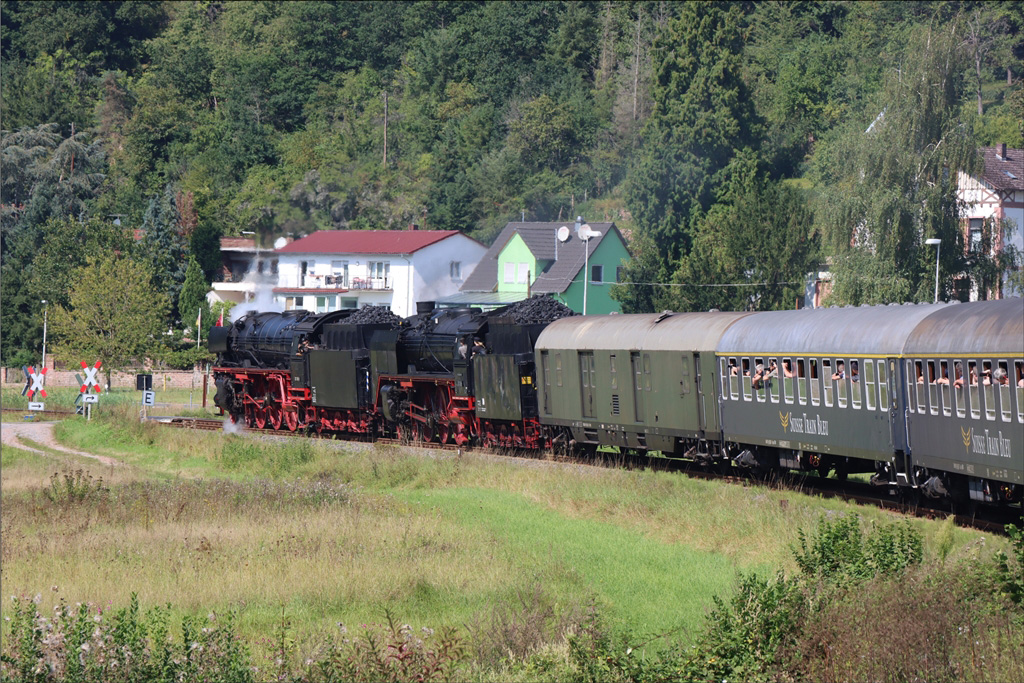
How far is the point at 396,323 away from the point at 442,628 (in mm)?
23037

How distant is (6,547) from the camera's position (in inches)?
867

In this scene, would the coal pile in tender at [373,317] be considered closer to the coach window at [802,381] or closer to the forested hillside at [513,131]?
the forested hillside at [513,131]

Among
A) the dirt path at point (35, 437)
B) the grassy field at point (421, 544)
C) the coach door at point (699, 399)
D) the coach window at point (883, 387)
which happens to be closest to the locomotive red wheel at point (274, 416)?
the dirt path at point (35, 437)

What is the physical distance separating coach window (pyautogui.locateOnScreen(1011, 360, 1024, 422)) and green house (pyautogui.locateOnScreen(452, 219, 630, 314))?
184 feet

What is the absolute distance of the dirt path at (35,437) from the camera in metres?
41.4

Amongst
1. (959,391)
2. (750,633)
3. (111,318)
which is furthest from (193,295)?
(750,633)

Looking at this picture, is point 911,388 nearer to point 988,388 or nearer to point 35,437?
point 988,388

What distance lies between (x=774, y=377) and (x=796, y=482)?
2.50 m

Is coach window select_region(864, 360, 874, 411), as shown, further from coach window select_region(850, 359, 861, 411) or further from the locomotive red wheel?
the locomotive red wheel

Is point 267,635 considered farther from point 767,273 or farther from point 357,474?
point 767,273

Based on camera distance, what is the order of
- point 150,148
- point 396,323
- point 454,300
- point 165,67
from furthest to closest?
point 165,67, point 150,148, point 454,300, point 396,323

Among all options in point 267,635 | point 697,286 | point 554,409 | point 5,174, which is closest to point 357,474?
point 554,409

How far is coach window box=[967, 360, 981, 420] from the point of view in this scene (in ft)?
65.3

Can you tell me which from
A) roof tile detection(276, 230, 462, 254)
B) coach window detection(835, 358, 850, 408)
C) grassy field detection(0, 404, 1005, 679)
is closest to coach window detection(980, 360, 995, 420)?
grassy field detection(0, 404, 1005, 679)
